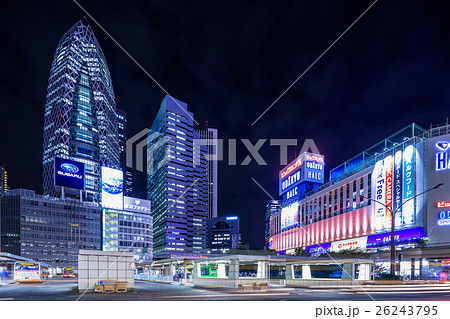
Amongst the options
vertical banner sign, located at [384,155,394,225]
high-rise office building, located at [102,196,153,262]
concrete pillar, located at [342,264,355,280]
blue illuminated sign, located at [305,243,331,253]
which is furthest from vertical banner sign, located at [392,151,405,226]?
high-rise office building, located at [102,196,153,262]

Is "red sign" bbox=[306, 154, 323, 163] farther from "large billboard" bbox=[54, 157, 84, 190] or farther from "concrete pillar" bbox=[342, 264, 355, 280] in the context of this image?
"large billboard" bbox=[54, 157, 84, 190]

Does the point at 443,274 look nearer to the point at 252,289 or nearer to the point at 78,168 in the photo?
the point at 252,289

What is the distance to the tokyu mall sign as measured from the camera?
66000 mm

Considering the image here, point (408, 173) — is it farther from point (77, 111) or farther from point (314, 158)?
point (77, 111)

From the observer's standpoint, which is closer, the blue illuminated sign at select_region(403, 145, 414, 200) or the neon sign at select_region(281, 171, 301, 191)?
the blue illuminated sign at select_region(403, 145, 414, 200)

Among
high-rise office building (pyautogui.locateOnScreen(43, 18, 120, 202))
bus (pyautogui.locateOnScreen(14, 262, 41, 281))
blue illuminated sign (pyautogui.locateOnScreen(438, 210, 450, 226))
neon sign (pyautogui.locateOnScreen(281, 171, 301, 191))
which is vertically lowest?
bus (pyautogui.locateOnScreen(14, 262, 41, 281))

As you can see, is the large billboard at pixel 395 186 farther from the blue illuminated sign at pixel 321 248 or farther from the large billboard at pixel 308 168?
the large billboard at pixel 308 168

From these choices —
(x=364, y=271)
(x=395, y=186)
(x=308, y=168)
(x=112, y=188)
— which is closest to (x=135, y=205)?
(x=112, y=188)

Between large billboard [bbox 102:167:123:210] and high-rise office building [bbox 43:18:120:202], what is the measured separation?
4921 centimetres

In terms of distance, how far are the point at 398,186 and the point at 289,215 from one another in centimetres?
5503

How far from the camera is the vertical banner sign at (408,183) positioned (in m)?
53.9

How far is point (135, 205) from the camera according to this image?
153750mm

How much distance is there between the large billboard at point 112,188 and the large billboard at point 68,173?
889 centimetres
